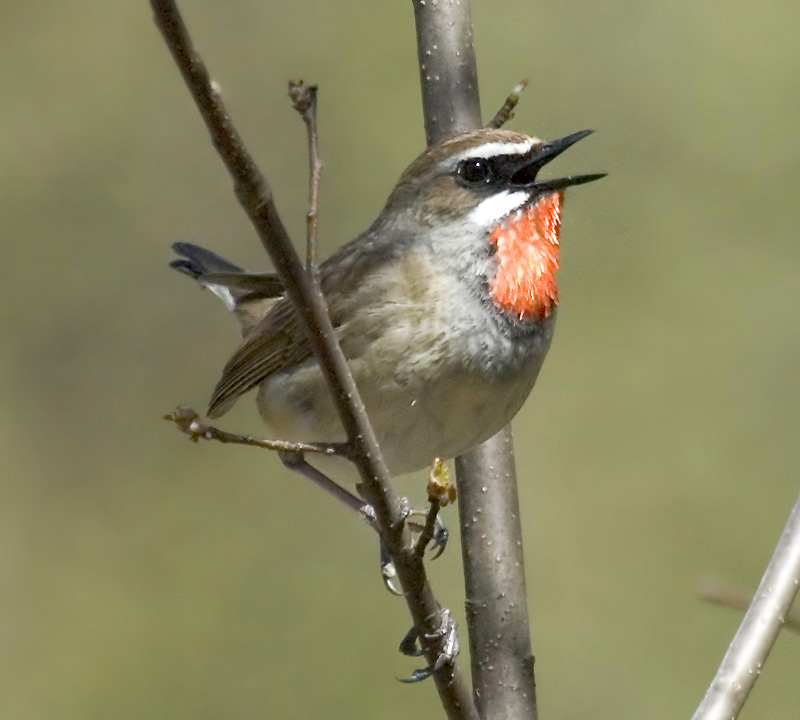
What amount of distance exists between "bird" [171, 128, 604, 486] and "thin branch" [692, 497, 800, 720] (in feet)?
3.30

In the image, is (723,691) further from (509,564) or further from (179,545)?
(179,545)

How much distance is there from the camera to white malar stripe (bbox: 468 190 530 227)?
356 cm

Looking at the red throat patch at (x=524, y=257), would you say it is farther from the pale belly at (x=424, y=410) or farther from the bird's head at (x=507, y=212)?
the pale belly at (x=424, y=410)

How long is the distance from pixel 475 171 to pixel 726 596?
1636 millimetres

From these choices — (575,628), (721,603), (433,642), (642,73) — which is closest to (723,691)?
(721,603)

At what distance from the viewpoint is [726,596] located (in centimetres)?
239

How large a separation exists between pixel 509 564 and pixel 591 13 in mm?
4343

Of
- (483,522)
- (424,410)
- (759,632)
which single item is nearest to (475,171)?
(424,410)

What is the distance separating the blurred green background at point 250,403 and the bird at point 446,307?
256cm

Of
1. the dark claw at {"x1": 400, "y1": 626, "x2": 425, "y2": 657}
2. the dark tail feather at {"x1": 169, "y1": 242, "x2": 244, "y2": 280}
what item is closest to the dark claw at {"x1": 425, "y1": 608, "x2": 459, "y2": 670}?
the dark claw at {"x1": 400, "y1": 626, "x2": 425, "y2": 657}

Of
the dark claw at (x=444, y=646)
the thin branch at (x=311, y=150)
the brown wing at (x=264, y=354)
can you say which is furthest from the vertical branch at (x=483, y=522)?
the thin branch at (x=311, y=150)

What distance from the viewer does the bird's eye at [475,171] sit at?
3.60m

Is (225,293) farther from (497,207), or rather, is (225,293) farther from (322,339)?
(322,339)

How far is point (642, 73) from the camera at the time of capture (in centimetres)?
703
